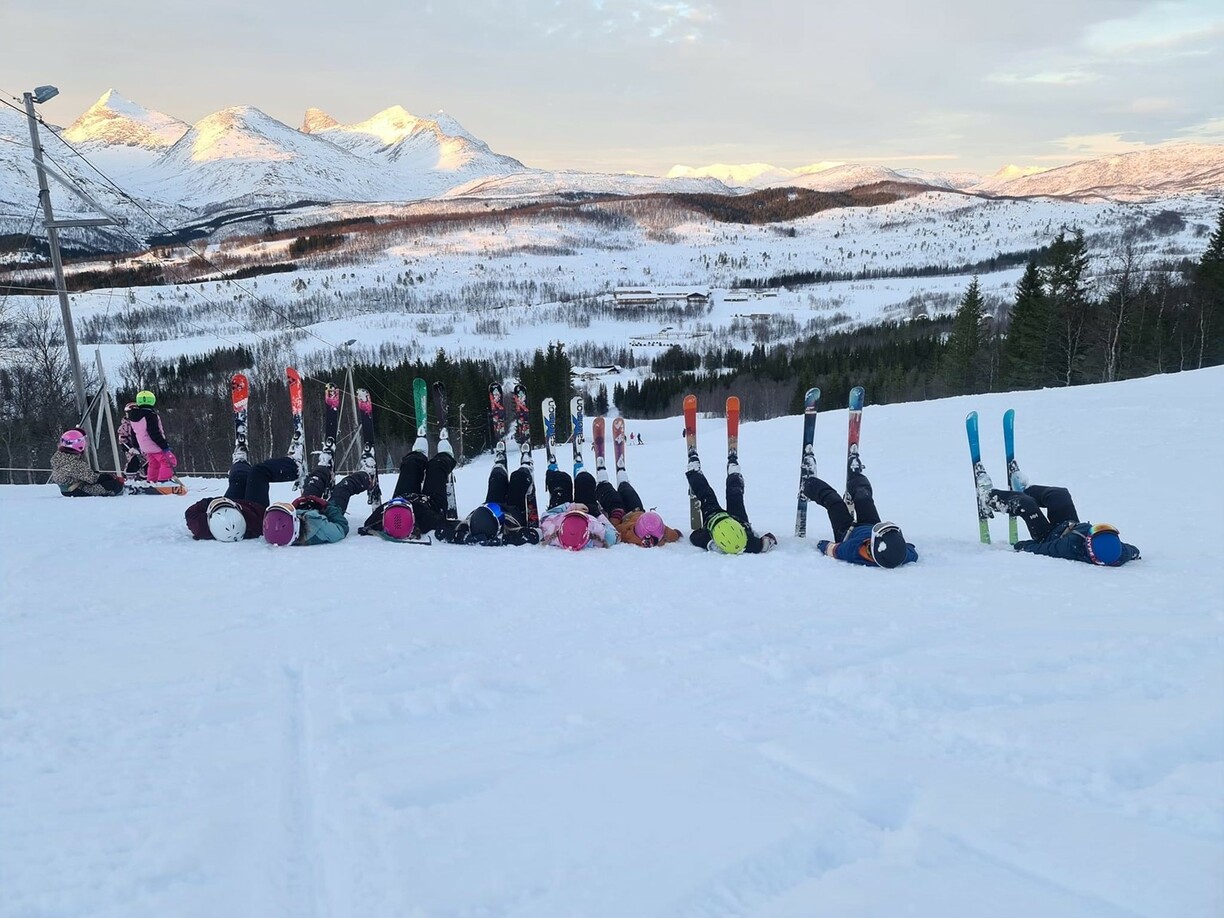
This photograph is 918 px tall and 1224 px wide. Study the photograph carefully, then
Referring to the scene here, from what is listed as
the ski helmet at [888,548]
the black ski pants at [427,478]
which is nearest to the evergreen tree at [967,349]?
the ski helmet at [888,548]

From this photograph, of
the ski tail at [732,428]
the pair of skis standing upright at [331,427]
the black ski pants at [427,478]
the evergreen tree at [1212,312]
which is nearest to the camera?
the black ski pants at [427,478]

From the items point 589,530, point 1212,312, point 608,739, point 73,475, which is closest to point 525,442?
point 589,530

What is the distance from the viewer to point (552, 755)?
2.80 m

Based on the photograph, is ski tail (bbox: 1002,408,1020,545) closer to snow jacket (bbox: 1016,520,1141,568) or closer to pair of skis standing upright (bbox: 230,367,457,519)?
snow jacket (bbox: 1016,520,1141,568)

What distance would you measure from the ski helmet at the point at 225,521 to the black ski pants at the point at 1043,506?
7276 millimetres

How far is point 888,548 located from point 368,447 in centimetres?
666

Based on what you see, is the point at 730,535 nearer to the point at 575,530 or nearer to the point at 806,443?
the point at 575,530

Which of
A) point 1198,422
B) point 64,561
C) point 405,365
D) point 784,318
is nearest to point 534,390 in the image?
point 405,365

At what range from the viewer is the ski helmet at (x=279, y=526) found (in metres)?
6.53

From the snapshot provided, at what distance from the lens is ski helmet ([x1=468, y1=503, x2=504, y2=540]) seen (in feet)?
22.9

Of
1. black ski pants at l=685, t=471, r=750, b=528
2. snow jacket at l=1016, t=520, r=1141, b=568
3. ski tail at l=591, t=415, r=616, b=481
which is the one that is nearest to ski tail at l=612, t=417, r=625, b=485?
ski tail at l=591, t=415, r=616, b=481

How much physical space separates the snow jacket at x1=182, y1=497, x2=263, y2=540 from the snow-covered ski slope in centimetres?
99

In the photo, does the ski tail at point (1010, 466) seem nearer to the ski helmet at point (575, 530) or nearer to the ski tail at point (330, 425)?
the ski helmet at point (575, 530)

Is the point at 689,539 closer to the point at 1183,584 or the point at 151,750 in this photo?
the point at 1183,584
